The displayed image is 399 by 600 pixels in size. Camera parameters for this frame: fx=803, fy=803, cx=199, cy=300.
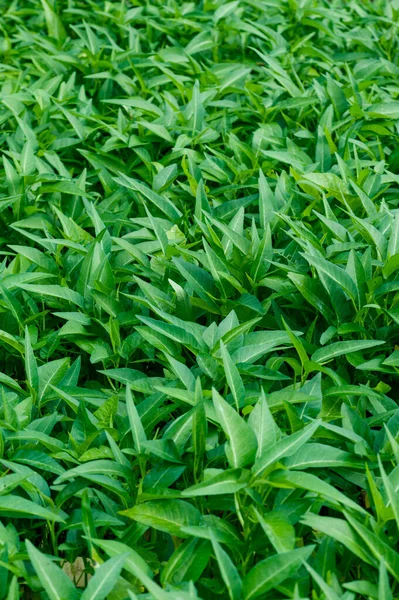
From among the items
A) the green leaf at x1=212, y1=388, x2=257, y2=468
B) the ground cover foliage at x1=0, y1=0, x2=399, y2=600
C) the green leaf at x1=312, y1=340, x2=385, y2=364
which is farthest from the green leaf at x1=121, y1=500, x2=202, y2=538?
the green leaf at x1=312, y1=340, x2=385, y2=364

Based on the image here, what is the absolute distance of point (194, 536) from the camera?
1.53m

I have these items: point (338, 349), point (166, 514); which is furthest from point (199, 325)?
point (166, 514)

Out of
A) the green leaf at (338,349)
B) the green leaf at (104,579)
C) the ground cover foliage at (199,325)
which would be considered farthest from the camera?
the green leaf at (338,349)

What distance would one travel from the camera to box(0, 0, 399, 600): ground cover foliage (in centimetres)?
154

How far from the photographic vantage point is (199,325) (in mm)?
2055

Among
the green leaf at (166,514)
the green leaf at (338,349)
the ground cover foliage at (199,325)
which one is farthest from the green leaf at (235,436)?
the green leaf at (338,349)

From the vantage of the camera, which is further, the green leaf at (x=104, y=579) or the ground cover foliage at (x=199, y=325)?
the ground cover foliage at (x=199, y=325)

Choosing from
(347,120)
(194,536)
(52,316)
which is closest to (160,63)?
(347,120)

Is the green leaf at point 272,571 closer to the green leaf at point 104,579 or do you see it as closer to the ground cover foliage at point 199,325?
the ground cover foliage at point 199,325

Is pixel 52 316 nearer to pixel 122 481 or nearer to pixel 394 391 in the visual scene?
pixel 122 481

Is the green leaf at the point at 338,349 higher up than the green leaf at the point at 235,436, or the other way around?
the green leaf at the point at 235,436

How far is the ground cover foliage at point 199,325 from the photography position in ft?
5.07

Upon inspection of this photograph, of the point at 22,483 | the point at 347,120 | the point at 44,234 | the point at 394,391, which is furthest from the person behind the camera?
the point at 347,120

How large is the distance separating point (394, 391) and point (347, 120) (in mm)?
1278
